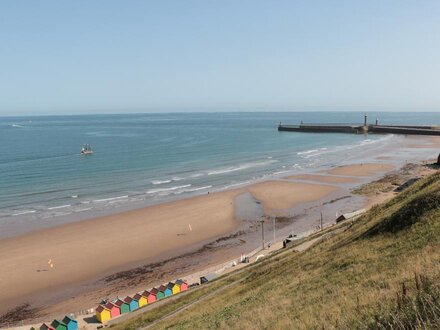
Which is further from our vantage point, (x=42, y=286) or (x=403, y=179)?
(x=403, y=179)

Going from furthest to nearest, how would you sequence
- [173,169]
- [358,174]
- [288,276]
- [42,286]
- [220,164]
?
[220,164]
[173,169]
[358,174]
[42,286]
[288,276]

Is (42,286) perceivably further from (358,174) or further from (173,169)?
(358,174)

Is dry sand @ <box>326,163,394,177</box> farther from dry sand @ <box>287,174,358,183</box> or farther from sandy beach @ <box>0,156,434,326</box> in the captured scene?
sandy beach @ <box>0,156,434,326</box>

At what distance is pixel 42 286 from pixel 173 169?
145 ft

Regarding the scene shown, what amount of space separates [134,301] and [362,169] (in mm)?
54705

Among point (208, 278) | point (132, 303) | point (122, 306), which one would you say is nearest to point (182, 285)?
point (208, 278)

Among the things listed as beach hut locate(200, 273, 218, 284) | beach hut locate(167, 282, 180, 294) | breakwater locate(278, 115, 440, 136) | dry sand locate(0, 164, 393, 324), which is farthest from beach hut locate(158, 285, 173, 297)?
breakwater locate(278, 115, 440, 136)

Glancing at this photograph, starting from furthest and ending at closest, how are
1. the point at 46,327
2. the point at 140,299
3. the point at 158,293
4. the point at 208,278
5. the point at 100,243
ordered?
the point at 100,243 < the point at 208,278 < the point at 158,293 < the point at 140,299 < the point at 46,327

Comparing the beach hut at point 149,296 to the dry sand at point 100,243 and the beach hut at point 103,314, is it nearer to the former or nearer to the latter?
the beach hut at point 103,314

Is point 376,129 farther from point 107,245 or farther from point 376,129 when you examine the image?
point 107,245

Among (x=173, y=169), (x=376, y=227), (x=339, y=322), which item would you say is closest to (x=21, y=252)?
(x=376, y=227)

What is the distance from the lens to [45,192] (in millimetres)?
56000

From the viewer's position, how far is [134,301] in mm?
25141

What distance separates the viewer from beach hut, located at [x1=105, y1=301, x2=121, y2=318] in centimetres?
2391
